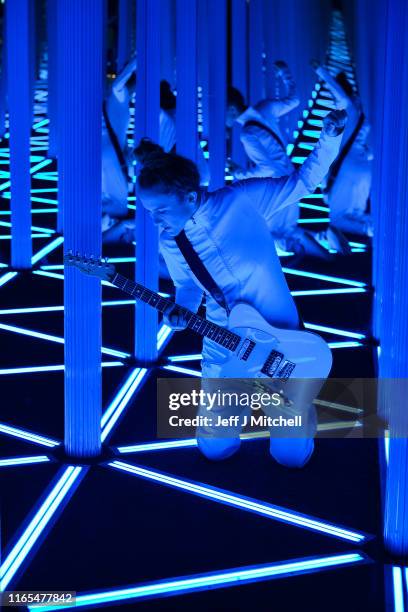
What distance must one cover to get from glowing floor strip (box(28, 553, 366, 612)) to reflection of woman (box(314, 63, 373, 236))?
567cm

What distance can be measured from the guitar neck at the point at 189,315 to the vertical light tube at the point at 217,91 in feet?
11.7

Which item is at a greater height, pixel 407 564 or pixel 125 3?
pixel 125 3

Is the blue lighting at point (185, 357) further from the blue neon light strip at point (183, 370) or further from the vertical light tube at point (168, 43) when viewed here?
the vertical light tube at point (168, 43)

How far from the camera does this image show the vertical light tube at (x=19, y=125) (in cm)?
702

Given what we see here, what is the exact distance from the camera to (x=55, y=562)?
363 cm

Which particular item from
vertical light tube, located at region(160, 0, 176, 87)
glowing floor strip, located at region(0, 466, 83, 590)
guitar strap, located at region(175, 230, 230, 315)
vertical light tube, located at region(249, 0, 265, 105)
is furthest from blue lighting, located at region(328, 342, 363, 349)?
vertical light tube, located at region(249, 0, 265, 105)

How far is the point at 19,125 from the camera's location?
7.34 m

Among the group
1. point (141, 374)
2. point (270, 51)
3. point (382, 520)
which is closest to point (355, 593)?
point (382, 520)

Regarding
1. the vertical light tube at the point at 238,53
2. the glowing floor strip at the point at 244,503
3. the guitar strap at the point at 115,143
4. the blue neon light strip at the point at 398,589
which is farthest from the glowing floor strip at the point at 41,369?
the vertical light tube at the point at 238,53

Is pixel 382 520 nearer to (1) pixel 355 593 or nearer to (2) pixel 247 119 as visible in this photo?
(1) pixel 355 593

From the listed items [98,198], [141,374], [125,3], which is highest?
[125,3]

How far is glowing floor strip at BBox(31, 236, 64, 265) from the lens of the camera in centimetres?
801

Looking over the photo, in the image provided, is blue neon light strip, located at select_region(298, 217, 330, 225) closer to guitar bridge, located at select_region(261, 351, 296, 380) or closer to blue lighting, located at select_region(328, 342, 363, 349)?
blue lighting, located at select_region(328, 342, 363, 349)

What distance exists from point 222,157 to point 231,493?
3.92m
